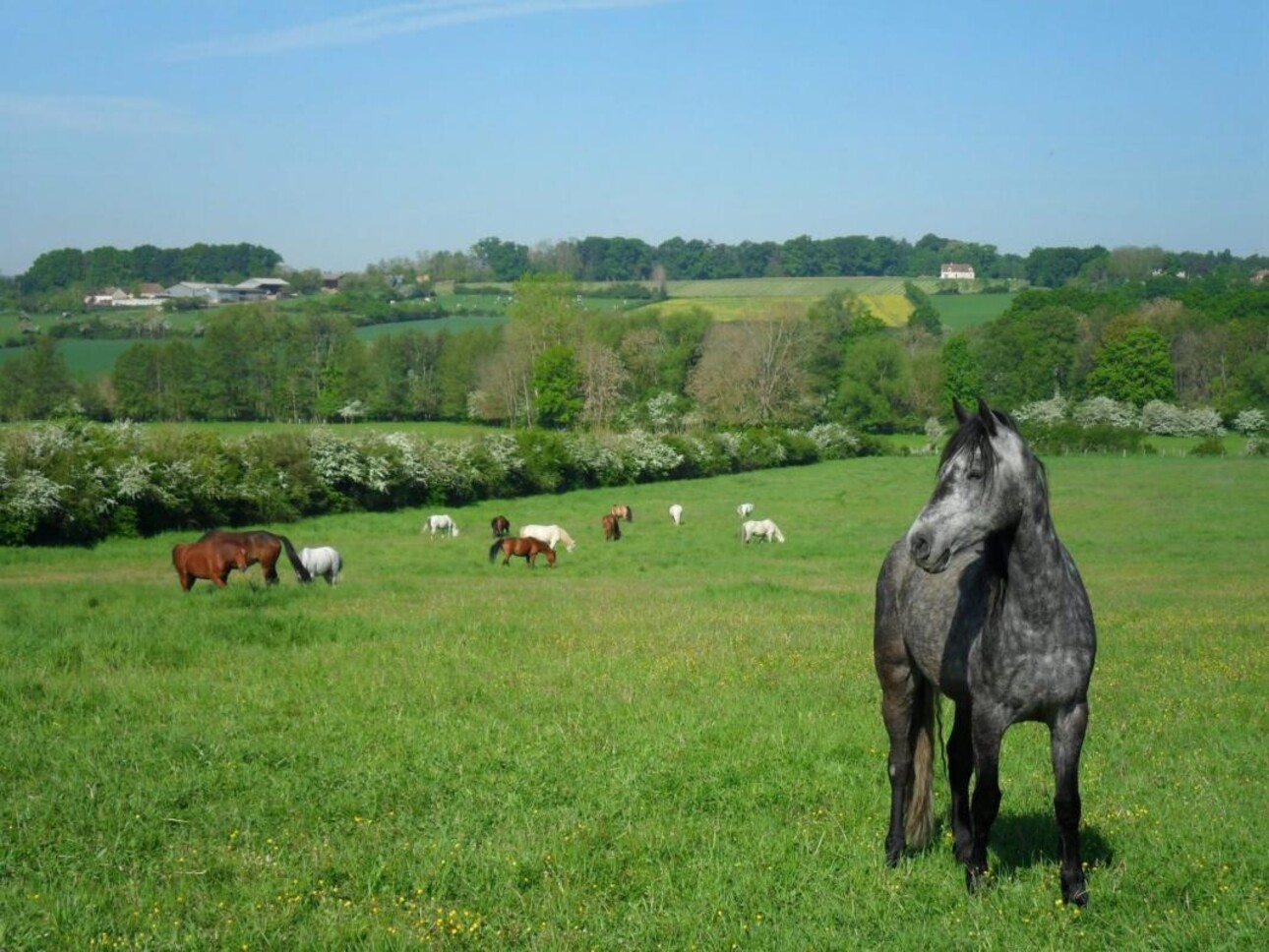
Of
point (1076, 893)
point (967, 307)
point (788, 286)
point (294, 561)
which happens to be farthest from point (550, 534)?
point (788, 286)

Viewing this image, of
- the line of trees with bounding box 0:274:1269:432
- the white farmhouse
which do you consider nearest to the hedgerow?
the line of trees with bounding box 0:274:1269:432

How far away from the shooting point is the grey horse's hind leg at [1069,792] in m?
5.99

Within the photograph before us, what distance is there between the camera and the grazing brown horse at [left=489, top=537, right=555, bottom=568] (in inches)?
1315

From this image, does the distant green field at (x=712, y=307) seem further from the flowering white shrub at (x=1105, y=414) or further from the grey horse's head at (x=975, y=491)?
the grey horse's head at (x=975, y=491)

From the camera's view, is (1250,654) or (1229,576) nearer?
(1250,654)

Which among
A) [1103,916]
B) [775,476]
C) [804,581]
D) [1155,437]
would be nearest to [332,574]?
[804,581]

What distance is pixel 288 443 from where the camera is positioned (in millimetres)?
47688

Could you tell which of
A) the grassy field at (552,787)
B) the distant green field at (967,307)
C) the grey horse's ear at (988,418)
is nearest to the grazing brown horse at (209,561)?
the grassy field at (552,787)

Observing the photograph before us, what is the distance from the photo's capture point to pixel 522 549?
33.4 m

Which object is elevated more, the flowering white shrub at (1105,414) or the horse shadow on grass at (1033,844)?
the horse shadow on grass at (1033,844)

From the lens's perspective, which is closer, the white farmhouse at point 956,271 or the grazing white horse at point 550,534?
the grazing white horse at point 550,534

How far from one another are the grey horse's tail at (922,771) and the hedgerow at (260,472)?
35271 millimetres

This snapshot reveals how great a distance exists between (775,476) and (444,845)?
6251 centimetres

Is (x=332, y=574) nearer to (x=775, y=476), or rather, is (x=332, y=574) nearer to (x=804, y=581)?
(x=804, y=581)
